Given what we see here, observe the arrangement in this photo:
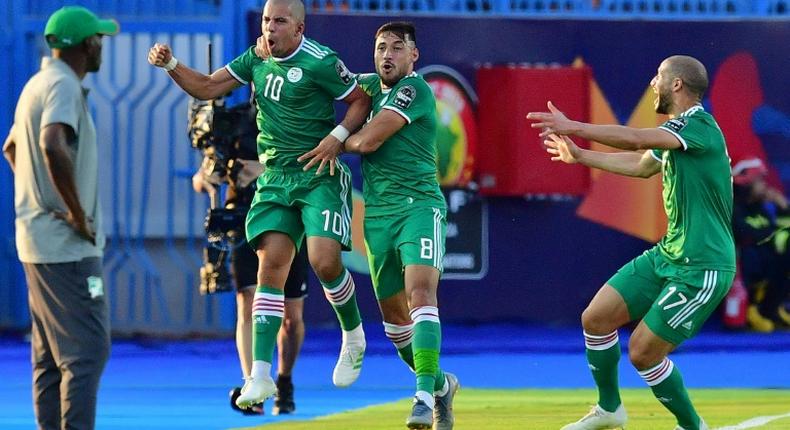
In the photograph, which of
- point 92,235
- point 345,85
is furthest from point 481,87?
point 92,235

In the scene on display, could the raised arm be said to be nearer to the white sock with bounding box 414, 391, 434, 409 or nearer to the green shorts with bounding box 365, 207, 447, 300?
the green shorts with bounding box 365, 207, 447, 300

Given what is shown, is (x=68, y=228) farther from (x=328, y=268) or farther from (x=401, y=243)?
(x=401, y=243)

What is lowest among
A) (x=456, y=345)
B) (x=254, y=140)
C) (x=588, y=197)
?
(x=456, y=345)

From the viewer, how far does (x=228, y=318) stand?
1764 centimetres

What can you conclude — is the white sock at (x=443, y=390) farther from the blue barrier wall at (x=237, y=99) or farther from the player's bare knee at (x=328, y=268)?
the blue barrier wall at (x=237, y=99)

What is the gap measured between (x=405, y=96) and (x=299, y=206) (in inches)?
35.8

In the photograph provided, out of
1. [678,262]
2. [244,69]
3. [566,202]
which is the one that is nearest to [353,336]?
[244,69]

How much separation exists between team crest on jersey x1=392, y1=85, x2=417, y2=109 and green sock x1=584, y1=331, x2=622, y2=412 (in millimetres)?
1687

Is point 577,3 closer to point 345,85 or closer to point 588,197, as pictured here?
point 588,197

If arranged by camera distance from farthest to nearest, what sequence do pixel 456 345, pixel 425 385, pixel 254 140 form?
1. pixel 456 345
2. pixel 254 140
3. pixel 425 385

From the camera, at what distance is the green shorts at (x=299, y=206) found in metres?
9.66

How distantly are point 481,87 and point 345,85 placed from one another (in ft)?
26.9

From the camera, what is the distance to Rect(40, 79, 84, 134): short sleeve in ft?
25.0

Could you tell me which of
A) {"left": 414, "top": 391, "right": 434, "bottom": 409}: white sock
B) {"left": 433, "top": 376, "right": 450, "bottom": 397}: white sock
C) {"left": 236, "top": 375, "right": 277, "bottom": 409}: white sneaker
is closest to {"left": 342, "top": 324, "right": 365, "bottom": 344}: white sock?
{"left": 433, "top": 376, "right": 450, "bottom": 397}: white sock
